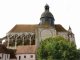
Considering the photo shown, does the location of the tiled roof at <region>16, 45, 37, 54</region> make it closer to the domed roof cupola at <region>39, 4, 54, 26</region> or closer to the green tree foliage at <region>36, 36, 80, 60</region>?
the green tree foliage at <region>36, 36, 80, 60</region>

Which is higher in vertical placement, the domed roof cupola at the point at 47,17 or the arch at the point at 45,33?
the domed roof cupola at the point at 47,17

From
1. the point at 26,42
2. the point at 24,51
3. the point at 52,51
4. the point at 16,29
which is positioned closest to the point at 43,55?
the point at 52,51

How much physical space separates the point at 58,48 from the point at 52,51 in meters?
1.29

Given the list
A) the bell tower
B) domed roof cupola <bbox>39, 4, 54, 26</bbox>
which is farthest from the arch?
domed roof cupola <bbox>39, 4, 54, 26</bbox>

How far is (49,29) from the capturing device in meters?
41.9

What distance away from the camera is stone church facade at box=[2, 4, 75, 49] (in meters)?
41.6

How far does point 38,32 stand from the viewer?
42094mm

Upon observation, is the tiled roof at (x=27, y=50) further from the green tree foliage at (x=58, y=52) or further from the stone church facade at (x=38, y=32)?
the green tree foliage at (x=58, y=52)

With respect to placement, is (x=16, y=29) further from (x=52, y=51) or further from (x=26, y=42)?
(x=52, y=51)

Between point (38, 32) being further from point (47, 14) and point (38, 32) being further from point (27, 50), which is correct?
point (27, 50)

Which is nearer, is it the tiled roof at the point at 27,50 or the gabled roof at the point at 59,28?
the tiled roof at the point at 27,50

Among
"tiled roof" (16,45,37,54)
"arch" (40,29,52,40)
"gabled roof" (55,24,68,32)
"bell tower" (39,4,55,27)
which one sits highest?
"bell tower" (39,4,55,27)

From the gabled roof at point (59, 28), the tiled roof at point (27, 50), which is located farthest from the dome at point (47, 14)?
the tiled roof at point (27, 50)

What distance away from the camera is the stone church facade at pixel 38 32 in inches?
1636
